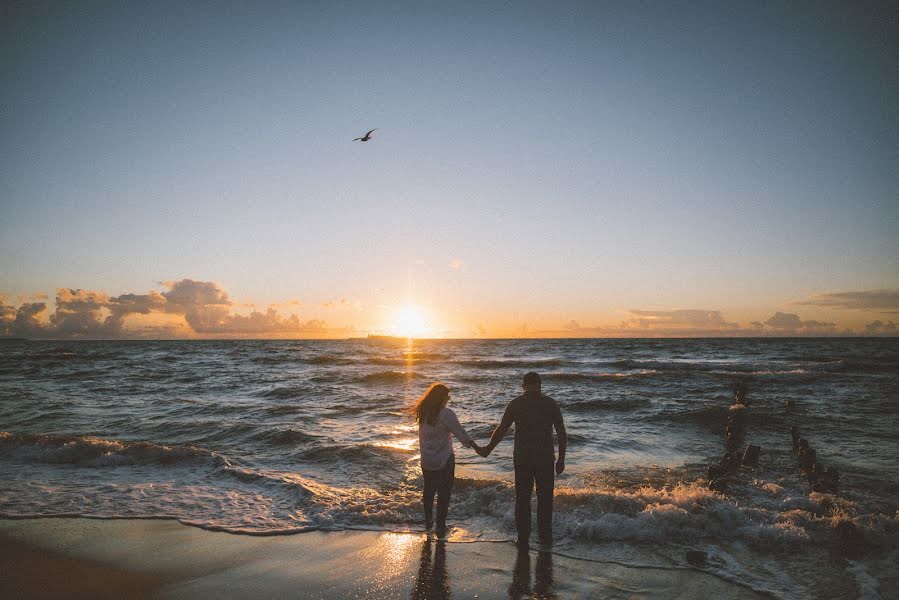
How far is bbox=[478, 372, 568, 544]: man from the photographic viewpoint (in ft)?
20.4

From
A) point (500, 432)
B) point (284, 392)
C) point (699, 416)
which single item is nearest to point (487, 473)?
point (500, 432)

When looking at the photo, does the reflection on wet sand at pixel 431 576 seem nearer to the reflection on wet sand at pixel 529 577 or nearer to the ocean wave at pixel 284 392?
the reflection on wet sand at pixel 529 577

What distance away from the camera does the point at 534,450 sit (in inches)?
245

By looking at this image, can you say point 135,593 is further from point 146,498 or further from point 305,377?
point 305,377

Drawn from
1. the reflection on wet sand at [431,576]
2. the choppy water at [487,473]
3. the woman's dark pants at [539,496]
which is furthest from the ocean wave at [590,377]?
the reflection on wet sand at [431,576]

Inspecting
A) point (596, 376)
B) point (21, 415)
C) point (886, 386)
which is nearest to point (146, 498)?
point (21, 415)

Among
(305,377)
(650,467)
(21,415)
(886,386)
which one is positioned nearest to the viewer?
(650,467)

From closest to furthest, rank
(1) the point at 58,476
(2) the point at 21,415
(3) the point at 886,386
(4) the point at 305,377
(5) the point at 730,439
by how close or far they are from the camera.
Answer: (1) the point at 58,476 → (5) the point at 730,439 → (2) the point at 21,415 → (3) the point at 886,386 → (4) the point at 305,377

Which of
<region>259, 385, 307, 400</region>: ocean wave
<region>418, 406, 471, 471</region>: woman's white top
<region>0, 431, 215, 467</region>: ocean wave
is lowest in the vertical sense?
<region>259, 385, 307, 400</region>: ocean wave

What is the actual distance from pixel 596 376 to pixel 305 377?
68.7ft

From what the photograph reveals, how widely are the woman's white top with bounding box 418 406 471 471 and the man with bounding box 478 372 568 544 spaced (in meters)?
0.53

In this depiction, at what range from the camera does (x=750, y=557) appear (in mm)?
6203

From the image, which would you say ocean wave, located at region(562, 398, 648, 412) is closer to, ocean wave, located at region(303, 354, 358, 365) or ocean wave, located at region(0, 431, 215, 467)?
ocean wave, located at region(0, 431, 215, 467)

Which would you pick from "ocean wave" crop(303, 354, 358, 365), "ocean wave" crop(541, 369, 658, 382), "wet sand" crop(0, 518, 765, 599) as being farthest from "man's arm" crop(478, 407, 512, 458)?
"ocean wave" crop(303, 354, 358, 365)
